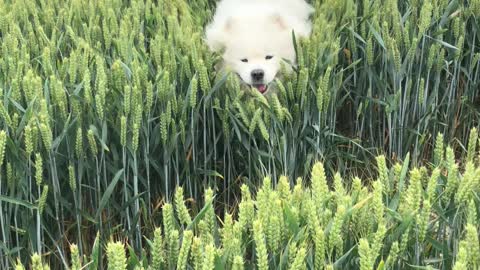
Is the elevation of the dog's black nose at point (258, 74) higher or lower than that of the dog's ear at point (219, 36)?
lower

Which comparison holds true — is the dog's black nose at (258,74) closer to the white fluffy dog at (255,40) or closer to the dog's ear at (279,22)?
the white fluffy dog at (255,40)

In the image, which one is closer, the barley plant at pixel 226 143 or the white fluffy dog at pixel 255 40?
the barley plant at pixel 226 143

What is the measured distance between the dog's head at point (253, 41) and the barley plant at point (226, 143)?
90mm

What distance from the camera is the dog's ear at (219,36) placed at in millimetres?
2604

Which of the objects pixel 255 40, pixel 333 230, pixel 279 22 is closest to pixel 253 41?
pixel 255 40

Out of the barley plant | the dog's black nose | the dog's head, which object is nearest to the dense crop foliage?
the barley plant

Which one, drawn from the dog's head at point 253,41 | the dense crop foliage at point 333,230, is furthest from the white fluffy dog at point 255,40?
the dense crop foliage at point 333,230

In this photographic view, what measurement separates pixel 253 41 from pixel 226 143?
548 mm

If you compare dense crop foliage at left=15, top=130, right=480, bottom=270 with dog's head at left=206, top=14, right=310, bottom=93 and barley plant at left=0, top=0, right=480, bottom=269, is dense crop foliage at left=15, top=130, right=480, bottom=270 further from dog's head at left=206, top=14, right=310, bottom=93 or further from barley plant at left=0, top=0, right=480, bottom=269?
dog's head at left=206, top=14, right=310, bottom=93

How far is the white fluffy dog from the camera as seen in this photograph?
8.26ft

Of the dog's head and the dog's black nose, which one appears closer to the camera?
the dog's black nose

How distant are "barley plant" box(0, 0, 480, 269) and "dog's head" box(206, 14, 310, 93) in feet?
0.30

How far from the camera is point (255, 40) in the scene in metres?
2.58

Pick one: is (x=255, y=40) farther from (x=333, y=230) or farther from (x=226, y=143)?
(x=333, y=230)
